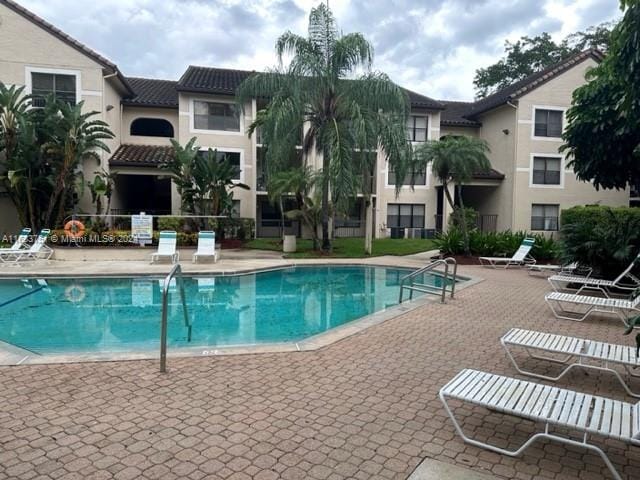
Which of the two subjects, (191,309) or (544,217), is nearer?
(191,309)

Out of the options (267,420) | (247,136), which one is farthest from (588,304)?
(247,136)

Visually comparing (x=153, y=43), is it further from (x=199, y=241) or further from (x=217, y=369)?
(x=217, y=369)

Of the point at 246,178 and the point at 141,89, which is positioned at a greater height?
the point at 141,89

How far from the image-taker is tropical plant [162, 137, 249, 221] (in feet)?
66.8

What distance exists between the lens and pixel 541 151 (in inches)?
1081

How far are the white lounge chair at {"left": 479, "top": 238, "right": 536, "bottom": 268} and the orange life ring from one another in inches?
630

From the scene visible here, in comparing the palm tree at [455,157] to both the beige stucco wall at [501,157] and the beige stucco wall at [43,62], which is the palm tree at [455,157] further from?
the beige stucco wall at [43,62]

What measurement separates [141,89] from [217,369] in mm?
27060

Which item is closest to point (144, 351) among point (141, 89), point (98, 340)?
point (98, 340)

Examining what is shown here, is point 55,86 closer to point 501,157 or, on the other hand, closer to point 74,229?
point 74,229

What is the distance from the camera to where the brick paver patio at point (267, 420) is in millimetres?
3268

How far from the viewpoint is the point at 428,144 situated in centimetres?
1759

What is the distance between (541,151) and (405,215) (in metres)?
9.27

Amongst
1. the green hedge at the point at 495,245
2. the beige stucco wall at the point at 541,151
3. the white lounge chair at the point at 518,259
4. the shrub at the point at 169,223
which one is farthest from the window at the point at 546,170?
the shrub at the point at 169,223
